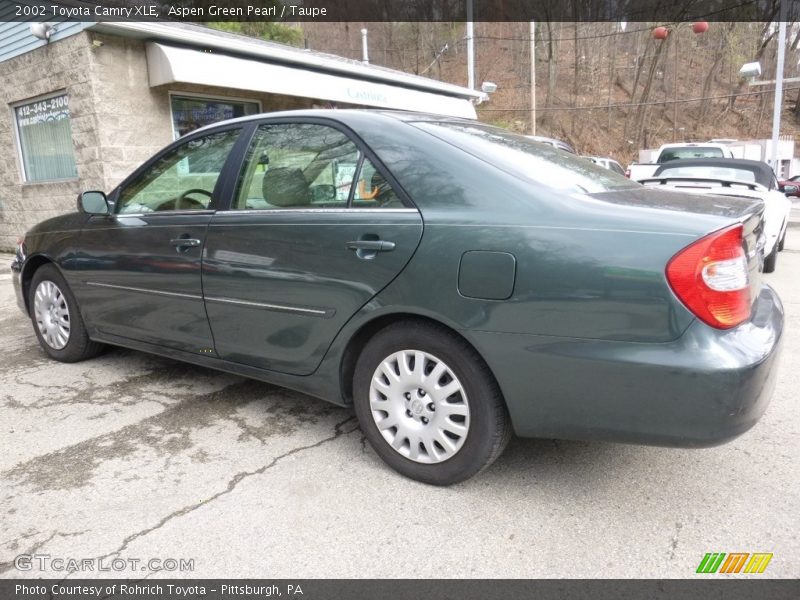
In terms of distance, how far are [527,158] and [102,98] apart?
7530 millimetres

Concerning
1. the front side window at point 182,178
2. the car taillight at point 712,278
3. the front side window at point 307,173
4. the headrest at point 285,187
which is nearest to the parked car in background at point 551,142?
the front side window at point 307,173

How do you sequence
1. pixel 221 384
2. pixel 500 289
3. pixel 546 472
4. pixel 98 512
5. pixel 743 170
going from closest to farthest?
pixel 500 289, pixel 98 512, pixel 546 472, pixel 221 384, pixel 743 170

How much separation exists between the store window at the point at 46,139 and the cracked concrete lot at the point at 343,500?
6895mm

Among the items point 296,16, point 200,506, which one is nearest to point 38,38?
point 200,506

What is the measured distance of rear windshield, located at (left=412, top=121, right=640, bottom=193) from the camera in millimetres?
2549

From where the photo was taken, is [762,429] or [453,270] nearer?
[453,270]

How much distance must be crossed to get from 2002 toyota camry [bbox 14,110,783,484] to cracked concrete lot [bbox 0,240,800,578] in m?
0.30

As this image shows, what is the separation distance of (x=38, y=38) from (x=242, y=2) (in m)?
10.1

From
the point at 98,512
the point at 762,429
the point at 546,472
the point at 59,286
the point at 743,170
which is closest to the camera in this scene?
the point at 98,512

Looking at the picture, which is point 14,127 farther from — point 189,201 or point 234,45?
point 189,201

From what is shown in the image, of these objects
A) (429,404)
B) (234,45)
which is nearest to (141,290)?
(429,404)

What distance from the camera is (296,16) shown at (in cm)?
2025

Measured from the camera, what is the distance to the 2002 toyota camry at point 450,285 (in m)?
2.09

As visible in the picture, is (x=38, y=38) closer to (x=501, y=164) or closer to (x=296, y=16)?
(x=501, y=164)
